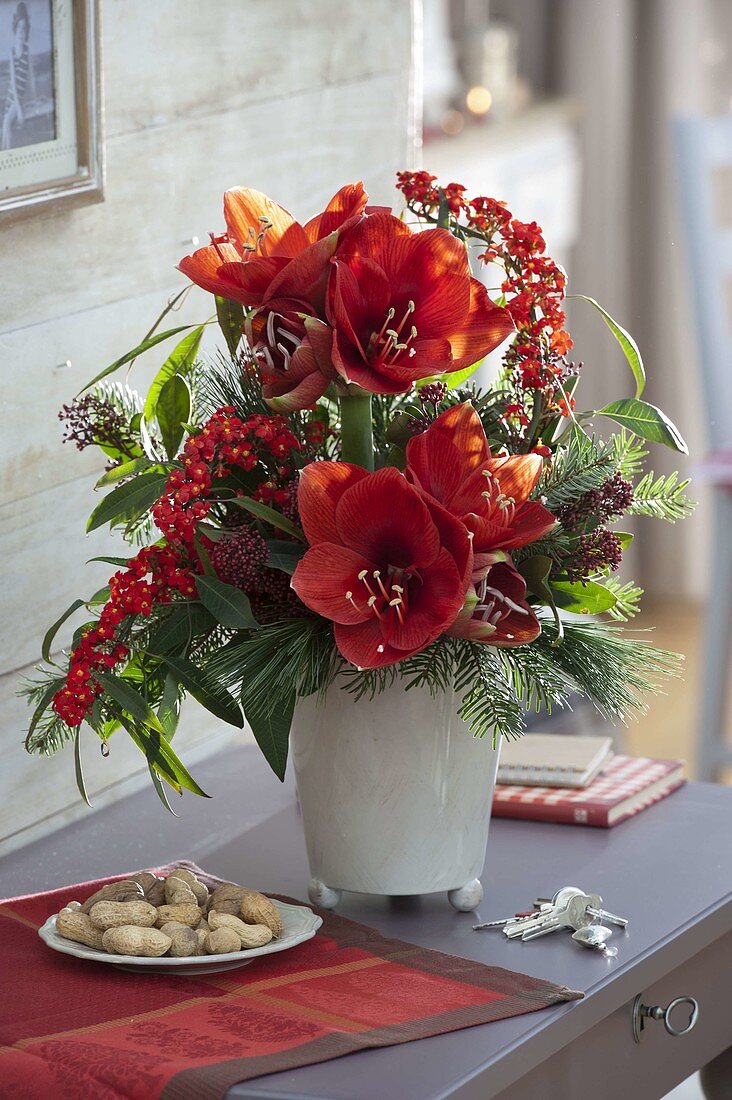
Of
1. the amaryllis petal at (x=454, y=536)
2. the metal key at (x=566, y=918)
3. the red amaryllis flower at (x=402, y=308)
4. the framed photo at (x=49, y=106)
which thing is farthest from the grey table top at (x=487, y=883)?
the framed photo at (x=49, y=106)

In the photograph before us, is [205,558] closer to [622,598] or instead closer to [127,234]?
[622,598]

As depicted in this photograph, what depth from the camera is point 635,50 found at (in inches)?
139

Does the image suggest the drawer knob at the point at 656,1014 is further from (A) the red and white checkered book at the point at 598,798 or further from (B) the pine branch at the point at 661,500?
(B) the pine branch at the point at 661,500

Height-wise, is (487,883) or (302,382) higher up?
(302,382)

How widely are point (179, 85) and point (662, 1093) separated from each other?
0.86 m

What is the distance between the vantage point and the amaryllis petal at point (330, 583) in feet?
2.80

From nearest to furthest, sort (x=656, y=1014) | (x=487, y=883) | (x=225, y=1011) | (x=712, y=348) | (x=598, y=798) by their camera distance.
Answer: (x=225, y=1011) → (x=656, y=1014) → (x=487, y=883) → (x=598, y=798) → (x=712, y=348)

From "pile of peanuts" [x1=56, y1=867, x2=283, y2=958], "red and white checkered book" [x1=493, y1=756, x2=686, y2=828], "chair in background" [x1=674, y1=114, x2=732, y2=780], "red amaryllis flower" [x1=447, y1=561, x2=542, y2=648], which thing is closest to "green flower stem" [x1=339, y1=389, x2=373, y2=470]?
"red amaryllis flower" [x1=447, y1=561, x2=542, y2=648]

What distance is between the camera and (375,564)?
88 centimetres

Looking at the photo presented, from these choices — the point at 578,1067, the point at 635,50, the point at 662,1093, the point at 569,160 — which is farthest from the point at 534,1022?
the point at 635,50

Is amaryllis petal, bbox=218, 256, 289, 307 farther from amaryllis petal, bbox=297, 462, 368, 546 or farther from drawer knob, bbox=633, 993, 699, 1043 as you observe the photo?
drawer knob, bbox=633, 993, 699, 1043

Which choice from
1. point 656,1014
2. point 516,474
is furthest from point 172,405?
point 656,1014

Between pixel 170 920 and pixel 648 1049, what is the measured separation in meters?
0.31

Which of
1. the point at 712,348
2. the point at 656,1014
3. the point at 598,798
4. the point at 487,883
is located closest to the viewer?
the point at 656,1014
